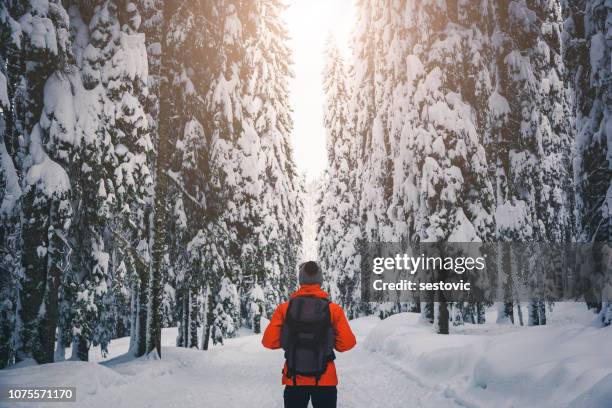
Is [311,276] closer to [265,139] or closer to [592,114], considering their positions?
[592,114]

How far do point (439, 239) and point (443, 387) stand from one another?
6965mm

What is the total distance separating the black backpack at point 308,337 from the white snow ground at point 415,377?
289 cm

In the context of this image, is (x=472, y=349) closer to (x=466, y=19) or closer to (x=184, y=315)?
(x=466, y=19)

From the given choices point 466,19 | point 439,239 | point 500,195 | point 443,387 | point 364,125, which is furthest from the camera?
point 364,125

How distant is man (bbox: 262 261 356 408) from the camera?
4.54m

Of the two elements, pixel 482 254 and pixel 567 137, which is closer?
pixel 482 254

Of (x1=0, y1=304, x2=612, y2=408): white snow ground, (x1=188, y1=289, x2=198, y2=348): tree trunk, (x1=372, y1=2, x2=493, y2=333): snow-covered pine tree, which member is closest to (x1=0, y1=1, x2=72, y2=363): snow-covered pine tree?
(x1=0, y1=304, x2=612, y2=408): white snow ground

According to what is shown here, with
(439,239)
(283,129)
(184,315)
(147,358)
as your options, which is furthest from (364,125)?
(147,358)

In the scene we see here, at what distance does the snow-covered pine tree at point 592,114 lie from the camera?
28.8 ft

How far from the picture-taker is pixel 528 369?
22.6 ft

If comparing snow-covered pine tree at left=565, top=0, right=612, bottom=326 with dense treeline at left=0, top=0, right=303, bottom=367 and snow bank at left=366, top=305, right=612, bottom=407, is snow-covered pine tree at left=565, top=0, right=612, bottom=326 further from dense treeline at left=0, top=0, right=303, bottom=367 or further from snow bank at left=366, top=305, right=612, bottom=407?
dense treeline at left=0, top=0, right=303, bottom=367

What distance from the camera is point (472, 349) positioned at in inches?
370

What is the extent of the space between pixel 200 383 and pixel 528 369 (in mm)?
7502

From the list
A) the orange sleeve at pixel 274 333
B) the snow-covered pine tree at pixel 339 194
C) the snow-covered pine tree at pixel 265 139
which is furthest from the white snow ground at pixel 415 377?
the snow-covered pine tree at pixel 339 194
